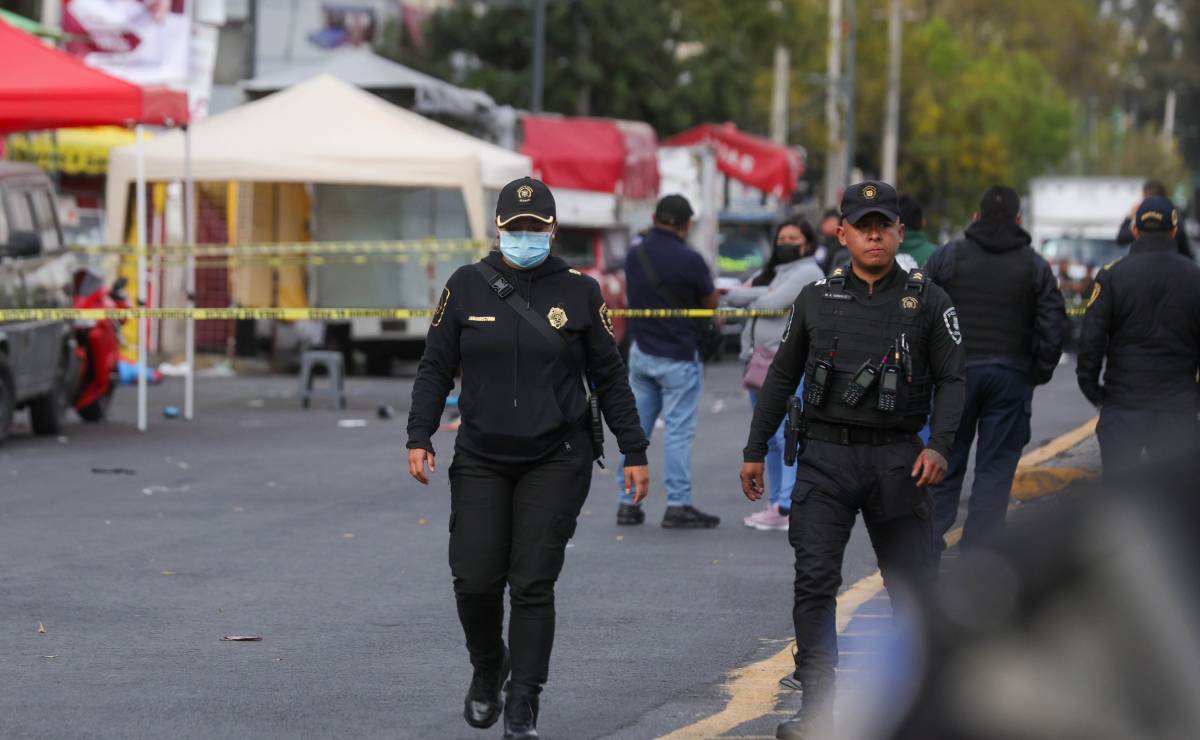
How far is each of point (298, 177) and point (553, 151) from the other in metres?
7.09

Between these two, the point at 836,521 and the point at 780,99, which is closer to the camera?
the point at 836,521

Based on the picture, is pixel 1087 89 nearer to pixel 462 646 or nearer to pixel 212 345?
pixel 212 345

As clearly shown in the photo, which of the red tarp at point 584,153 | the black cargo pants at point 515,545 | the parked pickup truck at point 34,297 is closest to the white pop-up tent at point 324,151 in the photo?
the parked pickup truck at point 34,297

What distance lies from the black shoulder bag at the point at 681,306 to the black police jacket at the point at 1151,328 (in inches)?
109

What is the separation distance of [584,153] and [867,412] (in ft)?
71.0

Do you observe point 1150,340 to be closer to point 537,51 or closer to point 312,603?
point 312,603

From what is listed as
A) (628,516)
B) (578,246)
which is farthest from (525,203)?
(578,246)

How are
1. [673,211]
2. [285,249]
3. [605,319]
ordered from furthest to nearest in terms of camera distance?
[285,249] < [673,211] < [605,319]

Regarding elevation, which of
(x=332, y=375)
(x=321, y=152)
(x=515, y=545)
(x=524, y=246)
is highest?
(x=321, y=152)

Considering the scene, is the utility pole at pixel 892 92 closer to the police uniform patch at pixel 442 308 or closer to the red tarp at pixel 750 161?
the red tarp at pixel 750 161

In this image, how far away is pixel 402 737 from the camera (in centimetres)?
628

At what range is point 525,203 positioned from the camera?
20.7 ft

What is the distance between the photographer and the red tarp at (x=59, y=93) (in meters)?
16.2

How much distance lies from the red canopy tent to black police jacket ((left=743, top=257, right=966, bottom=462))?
10.8 m
